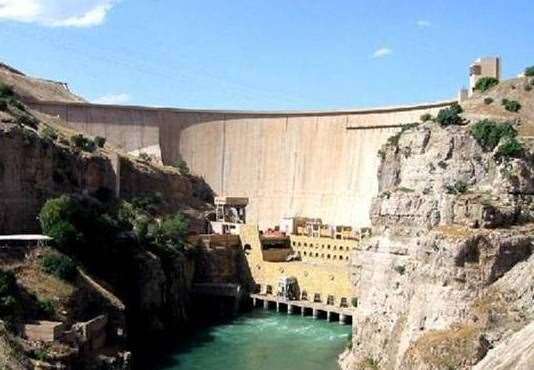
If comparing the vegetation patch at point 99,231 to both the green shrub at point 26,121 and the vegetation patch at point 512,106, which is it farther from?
the vegetation patch at point 512,106

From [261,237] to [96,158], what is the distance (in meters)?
17.3

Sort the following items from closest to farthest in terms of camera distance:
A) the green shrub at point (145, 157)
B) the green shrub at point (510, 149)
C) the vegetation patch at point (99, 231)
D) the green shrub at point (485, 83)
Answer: the green shrub at point (510, 149), the vegetation patch at point (99, 231), the green shrub at point (485, 83), the green shrub at point (145, 157)

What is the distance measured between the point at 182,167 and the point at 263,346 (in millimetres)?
39033

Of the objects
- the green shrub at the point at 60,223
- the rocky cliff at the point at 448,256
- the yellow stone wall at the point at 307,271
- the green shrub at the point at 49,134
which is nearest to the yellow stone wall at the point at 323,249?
the yellow stone wall at the point at 307,271

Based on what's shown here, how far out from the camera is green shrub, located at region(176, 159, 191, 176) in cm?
9000

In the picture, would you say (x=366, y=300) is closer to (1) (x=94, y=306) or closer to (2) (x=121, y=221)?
(1) (x=94, y=306)

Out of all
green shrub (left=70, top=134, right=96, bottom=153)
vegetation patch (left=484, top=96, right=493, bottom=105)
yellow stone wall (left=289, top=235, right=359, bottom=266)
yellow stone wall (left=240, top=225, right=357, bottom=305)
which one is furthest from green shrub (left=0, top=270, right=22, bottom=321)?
vegetation patch (left=484, top=96, right=493, bottom=105)

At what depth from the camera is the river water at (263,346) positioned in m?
50.8

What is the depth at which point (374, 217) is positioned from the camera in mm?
52344

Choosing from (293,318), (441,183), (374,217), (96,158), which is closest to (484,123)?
(441,183)

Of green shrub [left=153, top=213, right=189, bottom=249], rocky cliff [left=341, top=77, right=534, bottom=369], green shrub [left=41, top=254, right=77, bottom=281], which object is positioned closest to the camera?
rocky cliff [left=341, top=77, right=534, bottom=369]

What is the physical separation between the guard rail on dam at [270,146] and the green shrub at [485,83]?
15899 millimetres

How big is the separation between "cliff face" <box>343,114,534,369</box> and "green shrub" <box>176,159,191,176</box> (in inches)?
1451

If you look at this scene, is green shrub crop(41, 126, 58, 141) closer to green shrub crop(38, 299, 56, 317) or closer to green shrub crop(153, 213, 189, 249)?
green shrub crop(153, 213, 189, 249)
